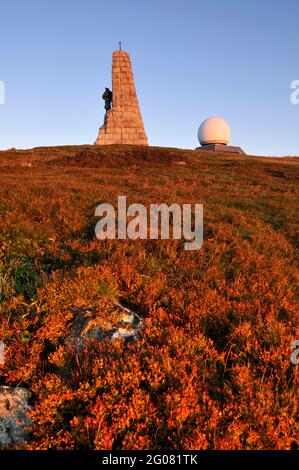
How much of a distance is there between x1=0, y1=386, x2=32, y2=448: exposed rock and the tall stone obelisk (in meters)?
42.5

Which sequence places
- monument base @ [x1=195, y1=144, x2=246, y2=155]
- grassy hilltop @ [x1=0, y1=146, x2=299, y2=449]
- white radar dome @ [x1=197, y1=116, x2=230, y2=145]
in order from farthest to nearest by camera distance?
white radar dome @ [x1=197, y1=116, x2=230, y2=145] < monument base @ [x1=195, y1=144, x2=246, y2=155] < grassy hilltop @ [x1=0, y1=146, x2=299, y2=449]

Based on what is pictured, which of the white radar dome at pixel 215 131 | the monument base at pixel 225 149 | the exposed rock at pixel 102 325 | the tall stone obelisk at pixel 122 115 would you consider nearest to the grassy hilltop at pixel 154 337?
the exposed rock at pixel 102 325

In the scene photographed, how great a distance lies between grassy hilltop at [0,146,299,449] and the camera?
9.84 ft

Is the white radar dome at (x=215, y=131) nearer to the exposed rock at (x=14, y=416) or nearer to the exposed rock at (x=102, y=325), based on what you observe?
the exposed rock at (x=102, y=325)

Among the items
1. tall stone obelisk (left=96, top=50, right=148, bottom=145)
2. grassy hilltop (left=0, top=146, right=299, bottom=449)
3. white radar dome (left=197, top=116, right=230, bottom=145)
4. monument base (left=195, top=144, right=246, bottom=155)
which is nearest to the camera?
grassy hilltop (left=0, top=146, right=299, bottom=449)

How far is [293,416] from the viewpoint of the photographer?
3141 mm

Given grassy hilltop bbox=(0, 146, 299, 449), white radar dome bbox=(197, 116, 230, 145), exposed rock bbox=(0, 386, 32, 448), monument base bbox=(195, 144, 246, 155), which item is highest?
white radar dome bbox=(197, 116, 230, 145)

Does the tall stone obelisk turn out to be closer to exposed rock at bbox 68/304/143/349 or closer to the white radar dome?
the white radar dome

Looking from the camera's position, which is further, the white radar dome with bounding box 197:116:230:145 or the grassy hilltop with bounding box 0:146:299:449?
the white radar dome with bounding box 197:116:230:145

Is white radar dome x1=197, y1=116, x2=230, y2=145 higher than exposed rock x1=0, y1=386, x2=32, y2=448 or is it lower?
higher

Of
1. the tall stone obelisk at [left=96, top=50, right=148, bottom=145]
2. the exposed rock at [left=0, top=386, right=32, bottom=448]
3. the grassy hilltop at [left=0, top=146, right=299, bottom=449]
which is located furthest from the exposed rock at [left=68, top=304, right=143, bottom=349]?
the tall stone obelisk at [left=96, top=50, right=148, bottom=145]

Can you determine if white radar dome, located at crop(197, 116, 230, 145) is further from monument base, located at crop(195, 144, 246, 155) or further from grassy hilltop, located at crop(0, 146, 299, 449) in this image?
grassy hilltop, located at crop(0, 146, 299, 449)

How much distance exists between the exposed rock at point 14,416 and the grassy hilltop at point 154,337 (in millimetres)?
116

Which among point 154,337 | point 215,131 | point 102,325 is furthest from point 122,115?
point 154,337
